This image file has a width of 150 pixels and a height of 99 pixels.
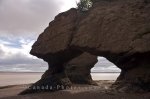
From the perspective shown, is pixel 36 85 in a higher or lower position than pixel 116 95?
higher

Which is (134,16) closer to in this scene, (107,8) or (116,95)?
(107,8)

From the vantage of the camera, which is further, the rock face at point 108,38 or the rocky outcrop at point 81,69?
the rocky outcrop at point 81,69

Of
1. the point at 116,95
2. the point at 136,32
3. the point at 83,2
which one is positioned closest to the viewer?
the point at 116,95

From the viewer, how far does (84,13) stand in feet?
95.9

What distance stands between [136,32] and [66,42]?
24.1 feet

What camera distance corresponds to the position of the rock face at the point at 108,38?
2356 cm

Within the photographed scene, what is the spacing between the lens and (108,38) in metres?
25.1

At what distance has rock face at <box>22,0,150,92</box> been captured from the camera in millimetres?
23562

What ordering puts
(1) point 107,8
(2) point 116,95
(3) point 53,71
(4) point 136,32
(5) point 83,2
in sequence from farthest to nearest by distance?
(5) point 83,2 → (3) point 53,71 → (1) point 107,8 → (4) point 136,32 → (2) point 116,95

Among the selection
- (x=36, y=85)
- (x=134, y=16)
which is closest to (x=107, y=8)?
(x=134, y=16)

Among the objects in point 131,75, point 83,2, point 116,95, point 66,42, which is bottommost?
point 116,95

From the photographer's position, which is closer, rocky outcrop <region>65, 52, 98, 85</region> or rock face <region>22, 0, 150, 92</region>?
rock face <region>22, 0, 150, 92</region>

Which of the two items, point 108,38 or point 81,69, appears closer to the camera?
point 108,38

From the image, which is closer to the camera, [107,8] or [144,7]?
[144,7]
